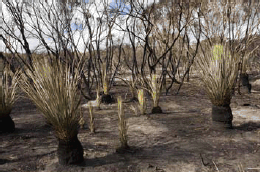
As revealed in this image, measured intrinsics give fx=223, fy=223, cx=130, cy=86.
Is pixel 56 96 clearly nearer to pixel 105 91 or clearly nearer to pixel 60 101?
pixel 60 101

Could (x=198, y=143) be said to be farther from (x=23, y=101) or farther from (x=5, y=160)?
(x=23, y=101)

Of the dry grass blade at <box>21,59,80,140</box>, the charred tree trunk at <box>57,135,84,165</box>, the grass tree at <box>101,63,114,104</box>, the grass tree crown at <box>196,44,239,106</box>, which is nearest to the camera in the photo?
the dry grass blade at <box>21,59,80,140</box>

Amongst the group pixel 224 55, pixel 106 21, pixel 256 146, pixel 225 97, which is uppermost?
pixel 106 21

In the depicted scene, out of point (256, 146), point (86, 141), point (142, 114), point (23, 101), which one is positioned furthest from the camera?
point (23, 101)

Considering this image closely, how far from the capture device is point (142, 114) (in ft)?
16.0

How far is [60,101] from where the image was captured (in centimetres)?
238

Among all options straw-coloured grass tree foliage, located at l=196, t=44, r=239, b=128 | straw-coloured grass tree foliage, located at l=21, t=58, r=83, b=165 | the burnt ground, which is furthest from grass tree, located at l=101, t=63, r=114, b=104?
straw-coloured grass tree foliage, located at l=21, t=58, r=83, b=165

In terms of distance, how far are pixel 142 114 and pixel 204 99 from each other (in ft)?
8.72

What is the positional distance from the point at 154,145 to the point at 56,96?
5.07 ft

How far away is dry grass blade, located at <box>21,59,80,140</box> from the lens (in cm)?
236

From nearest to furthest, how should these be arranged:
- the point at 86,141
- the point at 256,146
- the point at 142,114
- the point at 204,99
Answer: the point at 256,146 → the point at 86,141 → the point at 142,114 → the point at 204,99

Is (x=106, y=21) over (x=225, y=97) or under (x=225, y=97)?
over

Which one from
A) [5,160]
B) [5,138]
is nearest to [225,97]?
[5,160]

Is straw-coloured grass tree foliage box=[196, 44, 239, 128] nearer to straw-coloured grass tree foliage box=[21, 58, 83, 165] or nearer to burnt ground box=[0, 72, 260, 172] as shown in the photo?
burnt ground box=[0, 72, 260, 172]
